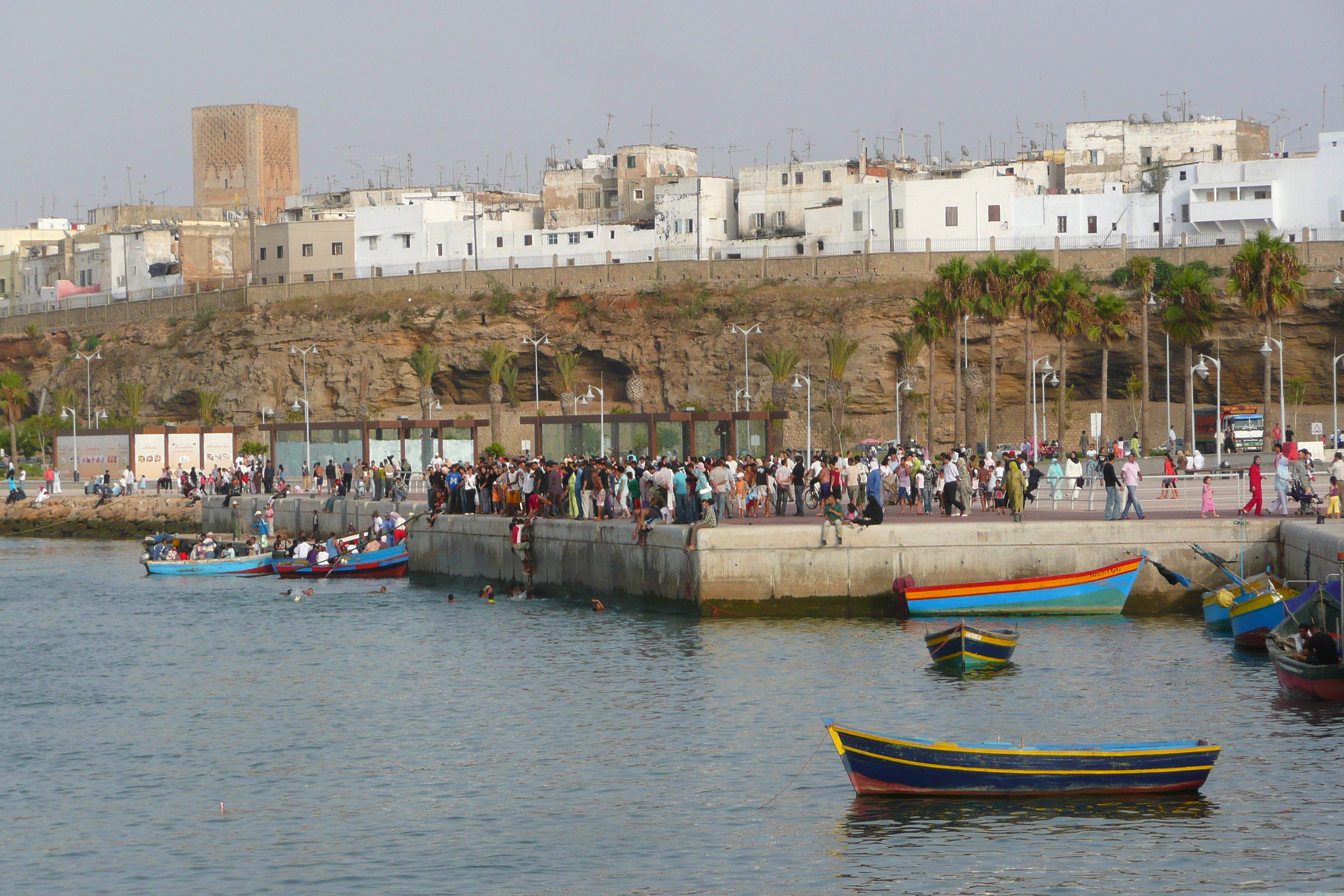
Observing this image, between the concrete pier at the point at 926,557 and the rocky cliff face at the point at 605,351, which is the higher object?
the rocky cliff face at the point at 605,351

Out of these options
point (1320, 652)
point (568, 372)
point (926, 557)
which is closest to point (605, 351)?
point (568, 372)

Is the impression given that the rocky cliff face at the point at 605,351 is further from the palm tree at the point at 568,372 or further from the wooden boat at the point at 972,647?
the wooden boat at the point at 972,647

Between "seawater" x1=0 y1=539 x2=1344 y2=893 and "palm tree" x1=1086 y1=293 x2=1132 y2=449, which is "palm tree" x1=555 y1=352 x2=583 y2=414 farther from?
"seawater" x1=0 y1=539 x2=1344 y2=893

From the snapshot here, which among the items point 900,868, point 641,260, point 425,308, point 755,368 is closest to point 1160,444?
point 755,368

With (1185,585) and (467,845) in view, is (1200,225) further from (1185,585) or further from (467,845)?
(467,845)

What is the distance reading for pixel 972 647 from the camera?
28.2 metres

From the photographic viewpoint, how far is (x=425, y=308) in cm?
9744

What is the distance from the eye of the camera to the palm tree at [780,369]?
84812 millimetres

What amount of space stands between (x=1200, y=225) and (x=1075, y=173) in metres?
12.5

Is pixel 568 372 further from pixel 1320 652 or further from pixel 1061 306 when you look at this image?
pixel 1320 652

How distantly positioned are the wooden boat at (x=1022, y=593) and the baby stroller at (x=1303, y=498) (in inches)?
161

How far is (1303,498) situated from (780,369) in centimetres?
5336

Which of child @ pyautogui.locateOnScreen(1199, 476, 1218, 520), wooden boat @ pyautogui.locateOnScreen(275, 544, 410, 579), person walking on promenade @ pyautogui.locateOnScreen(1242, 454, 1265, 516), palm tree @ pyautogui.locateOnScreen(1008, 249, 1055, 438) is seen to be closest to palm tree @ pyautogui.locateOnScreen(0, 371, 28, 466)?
wooden boat @ pyautogui.locateOnScreen(275, 544, 410, 579)

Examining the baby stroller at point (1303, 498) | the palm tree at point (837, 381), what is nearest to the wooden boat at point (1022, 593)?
the baby stroller at point (1303, 498)
